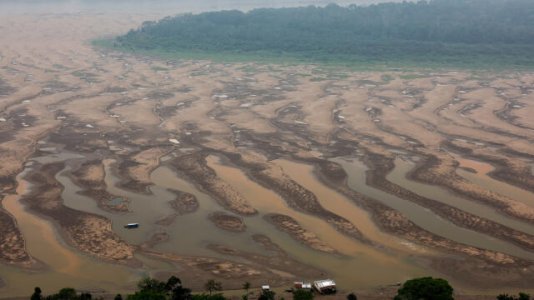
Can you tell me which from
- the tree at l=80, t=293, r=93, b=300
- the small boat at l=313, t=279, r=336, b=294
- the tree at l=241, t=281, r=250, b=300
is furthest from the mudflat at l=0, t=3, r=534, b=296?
the tree at l=80, t=293, r=93, b=300

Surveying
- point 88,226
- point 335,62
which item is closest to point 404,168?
point 88,226

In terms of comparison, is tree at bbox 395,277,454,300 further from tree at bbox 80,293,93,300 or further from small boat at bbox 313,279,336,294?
tree at bbox 80,293,93,300

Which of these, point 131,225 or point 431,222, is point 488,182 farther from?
point 131,225

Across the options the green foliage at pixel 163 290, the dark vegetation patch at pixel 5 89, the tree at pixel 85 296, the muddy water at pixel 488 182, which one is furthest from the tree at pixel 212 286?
the dark vegetation patch at pixel 5 89

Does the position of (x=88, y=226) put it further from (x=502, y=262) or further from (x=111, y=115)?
(x=111, y=115)

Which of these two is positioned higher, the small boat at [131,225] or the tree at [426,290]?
the tree at [426,290]

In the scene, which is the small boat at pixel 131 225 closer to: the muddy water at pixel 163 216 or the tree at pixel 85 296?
the muddy water at pixel 163 216
